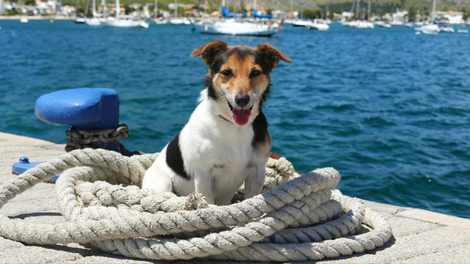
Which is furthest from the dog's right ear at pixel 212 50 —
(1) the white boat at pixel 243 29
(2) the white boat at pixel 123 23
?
(2) the white boat at pixel 123 23

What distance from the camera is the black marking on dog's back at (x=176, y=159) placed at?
4164 mm

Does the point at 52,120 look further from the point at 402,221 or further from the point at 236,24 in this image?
the point at 236,24

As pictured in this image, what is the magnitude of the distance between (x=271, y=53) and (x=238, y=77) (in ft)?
1.33

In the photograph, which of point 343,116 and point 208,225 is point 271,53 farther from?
point 343,116

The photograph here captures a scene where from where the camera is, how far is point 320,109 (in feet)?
59.7

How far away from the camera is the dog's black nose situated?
11.5ft

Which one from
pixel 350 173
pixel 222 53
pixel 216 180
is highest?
pixel 222 53

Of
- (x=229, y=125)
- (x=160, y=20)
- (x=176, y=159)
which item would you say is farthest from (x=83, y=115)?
(x=160, y=20)

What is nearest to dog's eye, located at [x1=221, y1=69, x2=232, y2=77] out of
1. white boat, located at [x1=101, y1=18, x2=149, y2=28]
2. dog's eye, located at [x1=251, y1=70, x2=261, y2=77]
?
dog's eye, located at [x1=251, y1=70, x2=261, y2=77]

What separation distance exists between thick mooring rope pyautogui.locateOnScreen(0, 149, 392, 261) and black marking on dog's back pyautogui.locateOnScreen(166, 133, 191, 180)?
0.34 meters

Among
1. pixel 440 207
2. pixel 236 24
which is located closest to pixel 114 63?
pixel 440 207

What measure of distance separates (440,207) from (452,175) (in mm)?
2043

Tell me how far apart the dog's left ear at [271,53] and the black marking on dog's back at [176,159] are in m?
1.08

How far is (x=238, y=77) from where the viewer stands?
11.8 ft
